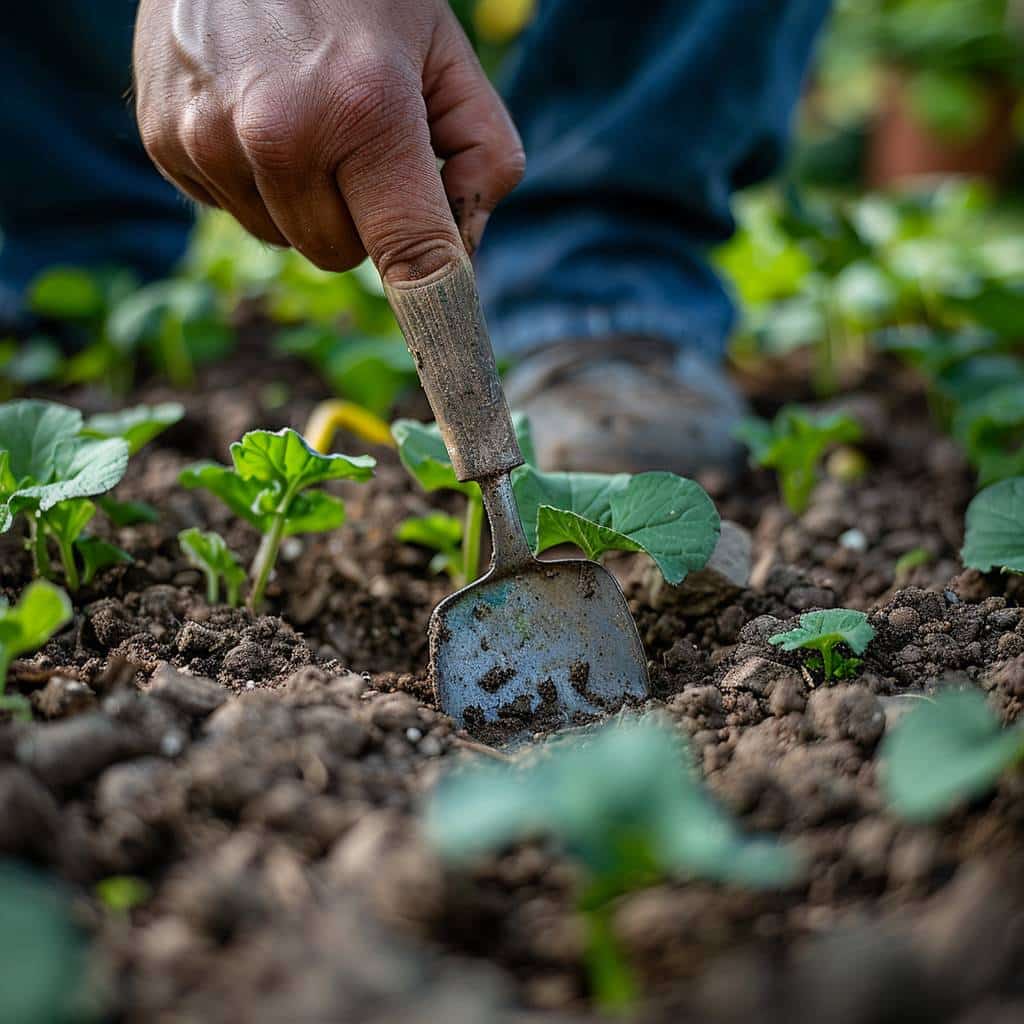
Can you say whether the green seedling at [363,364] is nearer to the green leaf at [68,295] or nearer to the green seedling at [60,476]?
the green leaf at [68,295]

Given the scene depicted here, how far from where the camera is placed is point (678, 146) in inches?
86.5

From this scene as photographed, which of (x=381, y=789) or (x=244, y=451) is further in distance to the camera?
(x=244, y=451)

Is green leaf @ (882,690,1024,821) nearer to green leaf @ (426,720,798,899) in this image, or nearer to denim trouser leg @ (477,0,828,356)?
green leaf @ (426,720,798,899)

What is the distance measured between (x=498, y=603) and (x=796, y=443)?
2.36ft

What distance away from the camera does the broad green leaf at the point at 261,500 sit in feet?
4.45

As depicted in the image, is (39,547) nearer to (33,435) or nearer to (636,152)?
(33,435)

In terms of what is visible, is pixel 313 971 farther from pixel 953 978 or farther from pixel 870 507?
pixel 870 507

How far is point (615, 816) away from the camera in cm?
68

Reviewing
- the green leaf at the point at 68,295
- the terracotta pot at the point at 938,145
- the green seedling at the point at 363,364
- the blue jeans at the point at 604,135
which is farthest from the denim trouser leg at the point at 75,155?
the terracotta pot at the point at 938,145

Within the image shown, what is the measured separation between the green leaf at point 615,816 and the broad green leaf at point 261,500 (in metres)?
0.73

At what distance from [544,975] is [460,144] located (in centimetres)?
98

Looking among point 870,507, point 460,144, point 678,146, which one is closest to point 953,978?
point 460,144

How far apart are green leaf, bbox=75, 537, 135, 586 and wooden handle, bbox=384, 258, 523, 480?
478 millimetres

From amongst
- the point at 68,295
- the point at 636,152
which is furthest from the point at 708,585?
the point at 68,295
